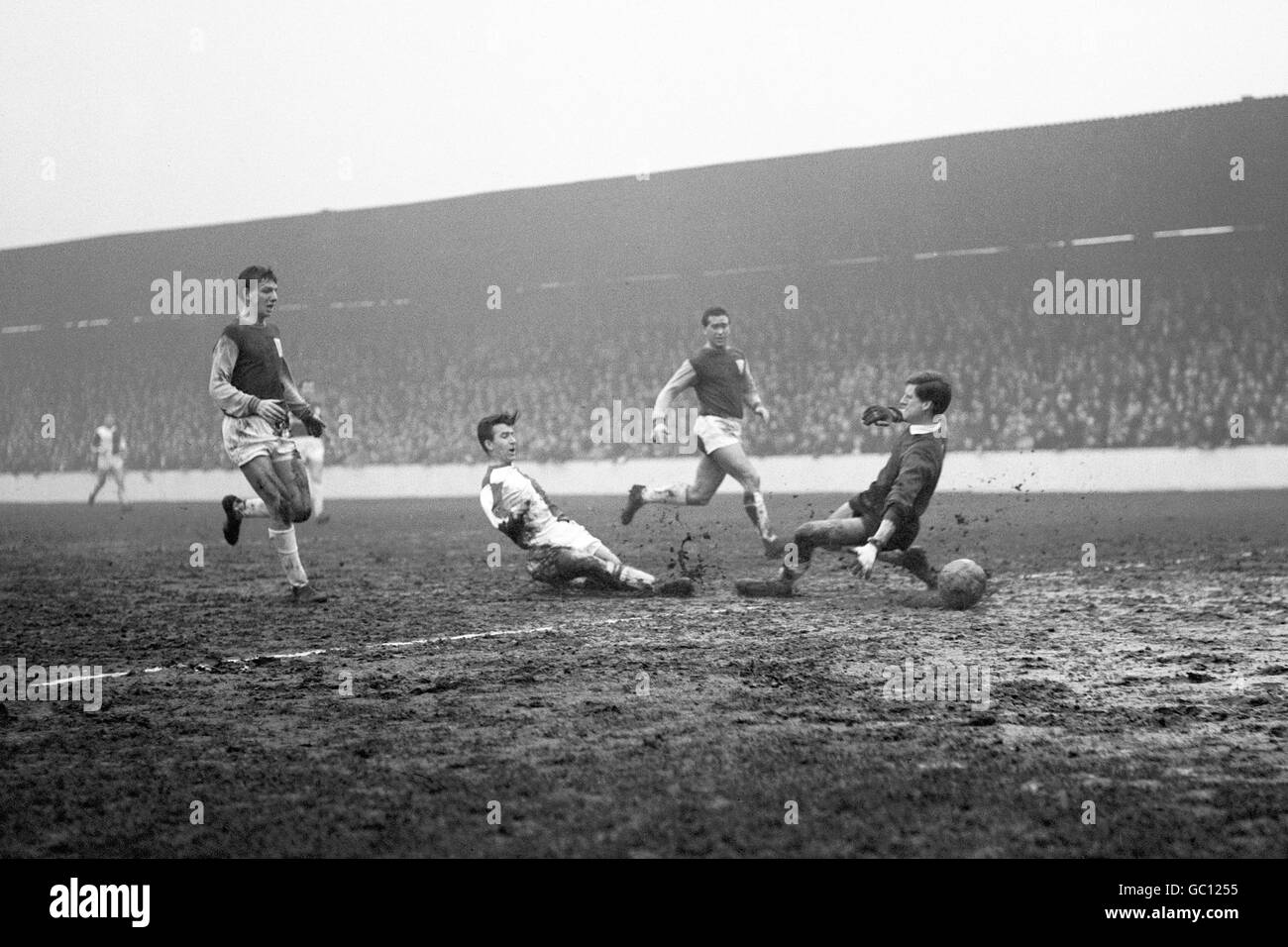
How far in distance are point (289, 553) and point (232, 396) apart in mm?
1104

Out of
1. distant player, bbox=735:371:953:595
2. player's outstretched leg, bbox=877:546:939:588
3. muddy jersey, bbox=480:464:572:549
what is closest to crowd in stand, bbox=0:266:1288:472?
player's outstretched leg, bbox=877:546:939:588

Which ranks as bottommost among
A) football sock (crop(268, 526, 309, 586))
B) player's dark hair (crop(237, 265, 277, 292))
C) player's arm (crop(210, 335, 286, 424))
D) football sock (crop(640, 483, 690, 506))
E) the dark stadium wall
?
football sock (crop(268, 526, 309, 586))

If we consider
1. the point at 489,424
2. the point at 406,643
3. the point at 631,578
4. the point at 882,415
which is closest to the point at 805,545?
the point at 882,415

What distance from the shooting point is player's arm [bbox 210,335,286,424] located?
8.84 meters

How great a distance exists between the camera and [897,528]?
27.1ft

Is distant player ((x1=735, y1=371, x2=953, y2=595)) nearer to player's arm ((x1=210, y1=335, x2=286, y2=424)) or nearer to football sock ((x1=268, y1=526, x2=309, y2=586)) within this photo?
football sock ((x1=268, y1=526, x2=309, y2=586))

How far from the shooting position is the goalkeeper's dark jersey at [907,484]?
27.0 ft

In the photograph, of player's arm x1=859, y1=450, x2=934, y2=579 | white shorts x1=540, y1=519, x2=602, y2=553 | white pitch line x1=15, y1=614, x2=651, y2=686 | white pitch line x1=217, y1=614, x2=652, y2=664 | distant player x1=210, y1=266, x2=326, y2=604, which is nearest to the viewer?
white pitch line x1=15, y1=614, x2=651, y2=686

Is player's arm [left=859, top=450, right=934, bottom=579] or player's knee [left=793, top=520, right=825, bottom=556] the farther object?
player's knee [left=793, top=520, right=825, bottom=556]

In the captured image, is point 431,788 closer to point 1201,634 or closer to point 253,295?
point 1201,634

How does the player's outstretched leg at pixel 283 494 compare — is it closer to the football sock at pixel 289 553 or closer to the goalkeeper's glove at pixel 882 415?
the football sock at pixel 289 553

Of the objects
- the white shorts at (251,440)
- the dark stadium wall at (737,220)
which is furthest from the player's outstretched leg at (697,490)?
the dark stadium wall at (737,220)
